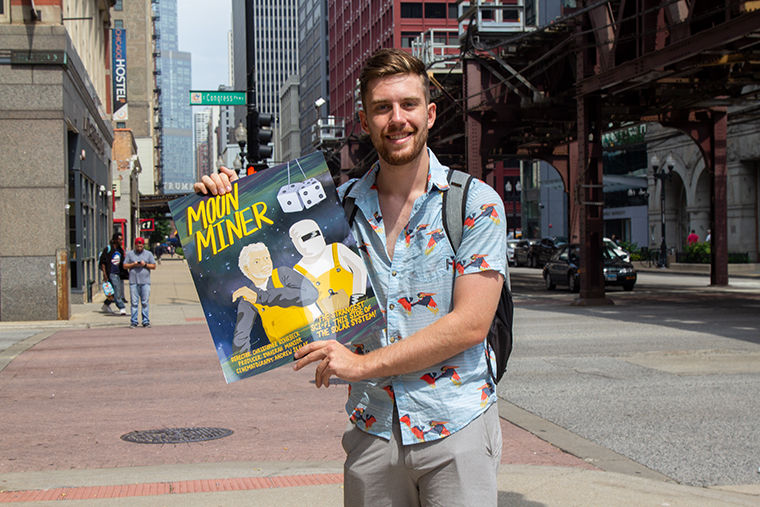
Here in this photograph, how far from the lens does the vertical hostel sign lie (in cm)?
4859

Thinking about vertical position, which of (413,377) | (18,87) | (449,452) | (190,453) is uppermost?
(18,87)

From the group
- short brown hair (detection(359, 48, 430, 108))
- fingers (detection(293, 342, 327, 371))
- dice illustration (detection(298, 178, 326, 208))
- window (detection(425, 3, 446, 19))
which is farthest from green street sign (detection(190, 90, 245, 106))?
window (detection(425, 3, 446, 19))

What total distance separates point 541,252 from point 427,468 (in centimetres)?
5174

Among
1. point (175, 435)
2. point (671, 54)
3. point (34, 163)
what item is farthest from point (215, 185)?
point (34, 163)

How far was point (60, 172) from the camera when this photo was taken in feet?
69.2

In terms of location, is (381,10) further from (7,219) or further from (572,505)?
(572,505)

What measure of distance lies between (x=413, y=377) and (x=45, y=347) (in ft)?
45.8

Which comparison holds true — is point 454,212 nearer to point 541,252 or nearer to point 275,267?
point 275,267

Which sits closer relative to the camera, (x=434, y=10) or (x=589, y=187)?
(x=589, y=187)

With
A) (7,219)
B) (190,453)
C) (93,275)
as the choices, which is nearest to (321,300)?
(190,453)

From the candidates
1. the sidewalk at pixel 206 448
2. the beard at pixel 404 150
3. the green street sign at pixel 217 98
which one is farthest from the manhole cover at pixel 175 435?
the green street sign at pixel 217 98

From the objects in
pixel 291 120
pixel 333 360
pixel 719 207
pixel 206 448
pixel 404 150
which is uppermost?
pixel 291 120

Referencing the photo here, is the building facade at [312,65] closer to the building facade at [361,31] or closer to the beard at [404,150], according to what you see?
the building facade at [361,31]

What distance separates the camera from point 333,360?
2.74 m
